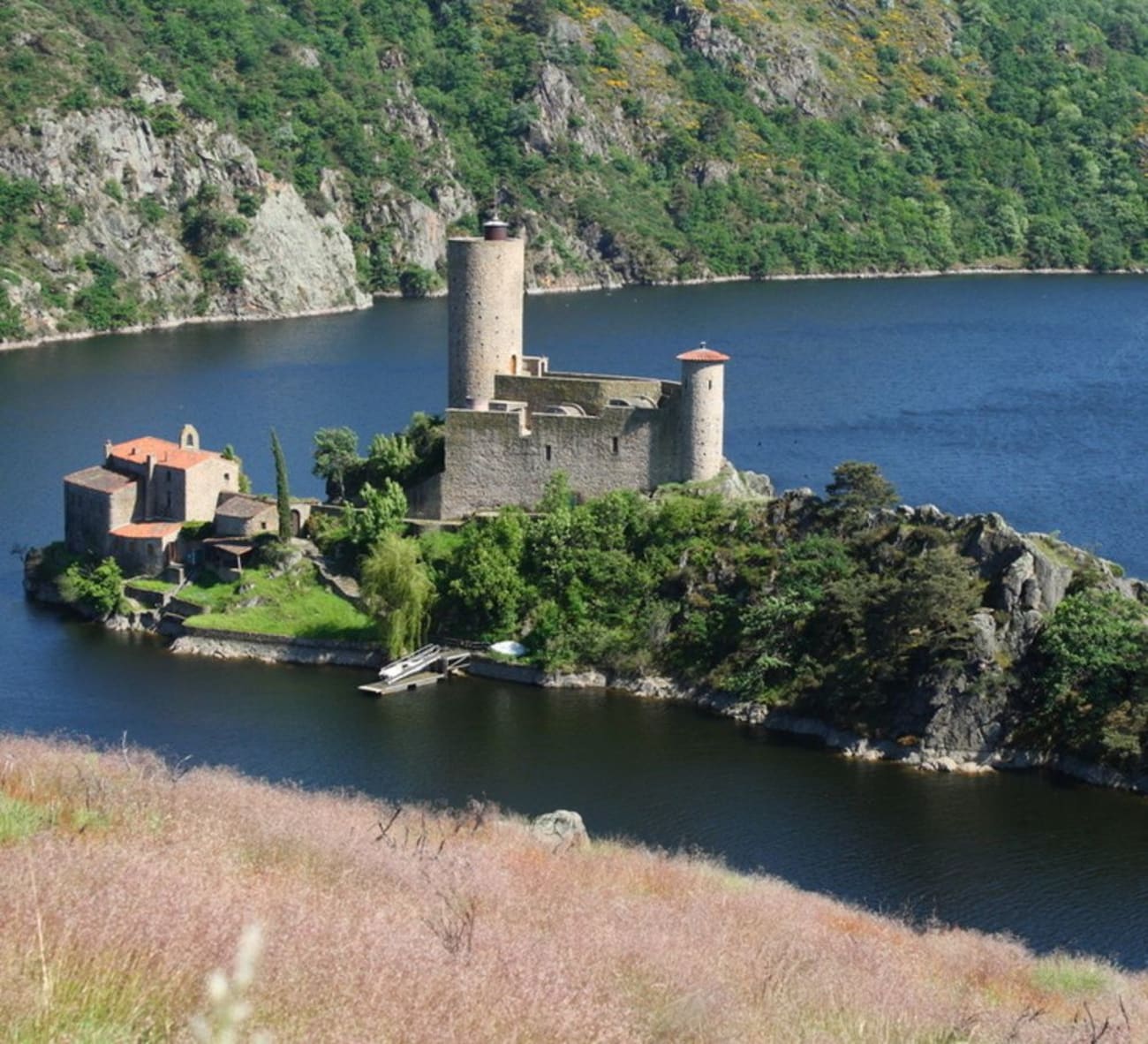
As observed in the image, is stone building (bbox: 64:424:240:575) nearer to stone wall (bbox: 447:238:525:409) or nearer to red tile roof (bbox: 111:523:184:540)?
red tile roof (bbox: 111:523:184:540)

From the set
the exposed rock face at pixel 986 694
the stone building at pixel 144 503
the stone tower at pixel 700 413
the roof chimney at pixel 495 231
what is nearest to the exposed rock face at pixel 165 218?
the stone building at pixel 144 503

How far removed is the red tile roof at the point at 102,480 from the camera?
54312 millimetres

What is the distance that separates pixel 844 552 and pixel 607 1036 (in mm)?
36494

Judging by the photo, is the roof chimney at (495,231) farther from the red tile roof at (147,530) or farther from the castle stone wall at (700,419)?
the red tile roof at (147,530)

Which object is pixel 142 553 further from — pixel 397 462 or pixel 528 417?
pixel 528 417

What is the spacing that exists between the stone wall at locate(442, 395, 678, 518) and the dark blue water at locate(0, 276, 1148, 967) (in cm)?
619

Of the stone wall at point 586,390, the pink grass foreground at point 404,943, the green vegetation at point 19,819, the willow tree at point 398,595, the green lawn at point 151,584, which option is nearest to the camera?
the pink grass foreground at point 404,943

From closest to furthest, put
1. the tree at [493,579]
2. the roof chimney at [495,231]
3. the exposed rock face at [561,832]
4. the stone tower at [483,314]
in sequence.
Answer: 1. the exposed rock face at [561,832]
2. the tree at [493,579]
3. the stone tower at [483,314]
4. the roof chimney at [495,231]

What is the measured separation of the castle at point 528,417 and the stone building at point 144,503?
661 centimetres

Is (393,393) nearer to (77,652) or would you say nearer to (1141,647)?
(77,652)

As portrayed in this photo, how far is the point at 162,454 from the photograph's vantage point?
5553 centimetres

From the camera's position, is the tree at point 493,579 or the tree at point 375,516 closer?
the tree at point 493,579

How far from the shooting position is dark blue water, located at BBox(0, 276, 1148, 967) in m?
35.2

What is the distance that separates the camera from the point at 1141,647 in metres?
40.1
